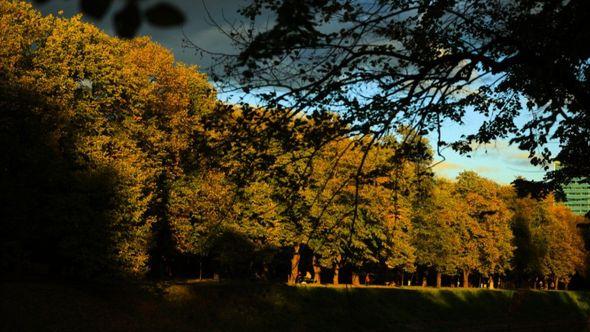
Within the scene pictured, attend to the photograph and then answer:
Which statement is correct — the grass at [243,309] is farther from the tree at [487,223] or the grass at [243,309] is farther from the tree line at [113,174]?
the tree at [487,223]

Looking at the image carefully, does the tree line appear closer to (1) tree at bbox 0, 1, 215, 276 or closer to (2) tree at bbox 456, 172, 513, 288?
(1) tree at bbox 0, 1, 215, 276

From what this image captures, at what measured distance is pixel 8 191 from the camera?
23.5m

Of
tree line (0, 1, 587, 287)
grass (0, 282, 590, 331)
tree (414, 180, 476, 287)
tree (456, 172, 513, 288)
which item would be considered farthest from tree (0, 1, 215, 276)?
tree (456, 172, 513, 288)

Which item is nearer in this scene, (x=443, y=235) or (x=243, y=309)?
(x=243, y=309)

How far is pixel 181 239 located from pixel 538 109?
27.2m

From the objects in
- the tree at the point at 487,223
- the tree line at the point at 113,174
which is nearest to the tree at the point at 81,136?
the tree line at the point at 113,174

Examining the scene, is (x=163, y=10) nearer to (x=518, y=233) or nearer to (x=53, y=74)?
(x=53, y=74)

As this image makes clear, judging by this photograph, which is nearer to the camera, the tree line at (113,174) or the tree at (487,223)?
the tree line at (113,174)

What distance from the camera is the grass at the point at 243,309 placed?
76.5ft

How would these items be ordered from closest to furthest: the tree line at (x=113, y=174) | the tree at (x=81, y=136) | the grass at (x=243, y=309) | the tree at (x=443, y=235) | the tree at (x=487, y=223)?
the grass at (x=243, y=309) < the tree line at (x=113, y=174) < the tree at (x=81, y=136) < the tree at (x=443, y=235) < the tree at (x=487, y=223)

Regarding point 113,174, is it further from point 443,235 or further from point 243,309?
point 443,235

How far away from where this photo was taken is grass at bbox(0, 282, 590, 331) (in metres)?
23.3

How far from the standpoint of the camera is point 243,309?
3048 centimetres

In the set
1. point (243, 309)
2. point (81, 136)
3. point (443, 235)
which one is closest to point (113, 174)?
point (81, 136)
